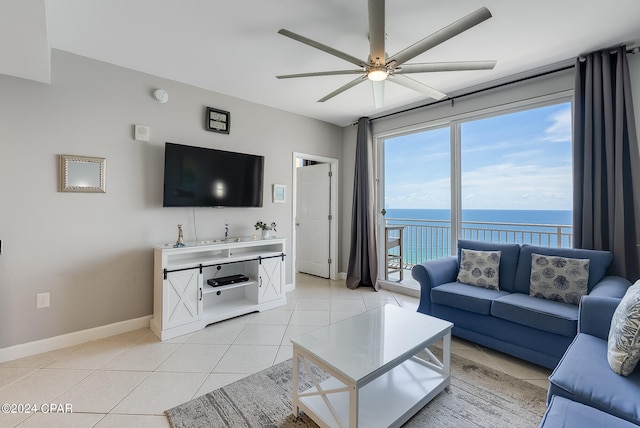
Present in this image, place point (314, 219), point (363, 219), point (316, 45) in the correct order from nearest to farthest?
1. point (316, 45)
2. point (363, 219)
3. point (314, 219)

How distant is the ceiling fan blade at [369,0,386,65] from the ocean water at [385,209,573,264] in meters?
2.48

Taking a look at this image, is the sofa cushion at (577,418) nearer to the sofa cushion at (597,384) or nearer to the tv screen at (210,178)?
the sofa cushion at (597,384)

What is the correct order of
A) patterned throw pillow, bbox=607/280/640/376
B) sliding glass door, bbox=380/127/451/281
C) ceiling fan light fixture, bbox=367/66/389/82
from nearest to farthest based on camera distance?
patterned throw pillow, bbox=607/280/640/376
ceiling fan light fixture, bbox=367/66/389/82
sliding glass door, bbox=380/127/451/281

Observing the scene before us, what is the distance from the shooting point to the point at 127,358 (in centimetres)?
225

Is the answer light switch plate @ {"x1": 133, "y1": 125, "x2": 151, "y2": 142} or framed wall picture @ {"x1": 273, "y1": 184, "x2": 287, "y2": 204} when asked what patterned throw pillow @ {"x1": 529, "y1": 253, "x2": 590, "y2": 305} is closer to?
framed wall picture @ {"x1": 273, "y1": 184, "x2": 287, "y2": 204}

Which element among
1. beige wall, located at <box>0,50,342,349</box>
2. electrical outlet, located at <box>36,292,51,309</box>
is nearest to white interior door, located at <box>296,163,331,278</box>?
beige wall, located at <box>0,50,342,349</box>

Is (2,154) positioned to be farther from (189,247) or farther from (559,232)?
(559,232)

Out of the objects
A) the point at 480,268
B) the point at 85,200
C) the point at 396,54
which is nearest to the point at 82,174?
the point at 85,200

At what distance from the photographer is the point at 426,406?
5.60 feet

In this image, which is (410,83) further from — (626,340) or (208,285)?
(208,285)

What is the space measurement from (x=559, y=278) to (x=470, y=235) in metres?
1.76

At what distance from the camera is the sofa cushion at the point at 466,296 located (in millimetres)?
2363

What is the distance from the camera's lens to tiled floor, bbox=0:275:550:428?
164 cm

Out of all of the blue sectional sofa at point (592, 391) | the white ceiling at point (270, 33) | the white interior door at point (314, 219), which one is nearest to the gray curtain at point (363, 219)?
the white interior door at point (314, 219)
